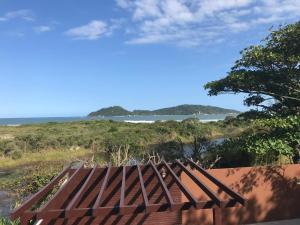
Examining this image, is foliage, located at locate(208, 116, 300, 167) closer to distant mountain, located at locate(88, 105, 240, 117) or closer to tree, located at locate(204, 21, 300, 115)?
tree, located at locate(204, 21, 300, 115)

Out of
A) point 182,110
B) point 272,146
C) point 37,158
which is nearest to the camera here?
point 272,146

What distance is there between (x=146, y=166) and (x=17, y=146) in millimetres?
28350

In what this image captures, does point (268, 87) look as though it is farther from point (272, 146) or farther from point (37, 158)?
point (37, 158)

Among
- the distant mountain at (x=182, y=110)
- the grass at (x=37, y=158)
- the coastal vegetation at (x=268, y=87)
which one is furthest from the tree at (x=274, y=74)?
the distant mountain at (x=182, y=110)

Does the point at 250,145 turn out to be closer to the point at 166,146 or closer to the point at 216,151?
the point at 216,151

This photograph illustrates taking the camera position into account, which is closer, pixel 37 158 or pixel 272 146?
pixel 272 146

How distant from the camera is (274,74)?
516 inches

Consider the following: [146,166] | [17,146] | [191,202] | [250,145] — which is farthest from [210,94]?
[17,146]

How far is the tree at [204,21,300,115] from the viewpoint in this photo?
12883mm

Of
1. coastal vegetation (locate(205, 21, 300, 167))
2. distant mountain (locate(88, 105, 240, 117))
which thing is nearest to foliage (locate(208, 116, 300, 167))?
coastal vegetation (locate(205, 21, 300, 167))

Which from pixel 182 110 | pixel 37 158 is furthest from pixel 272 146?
pixel 182 110

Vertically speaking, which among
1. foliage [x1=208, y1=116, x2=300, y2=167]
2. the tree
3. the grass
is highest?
the tree

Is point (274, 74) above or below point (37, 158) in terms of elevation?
above

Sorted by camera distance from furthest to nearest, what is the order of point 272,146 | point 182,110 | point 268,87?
1. point 182,110
2. point 268,87
3. point 272,146
